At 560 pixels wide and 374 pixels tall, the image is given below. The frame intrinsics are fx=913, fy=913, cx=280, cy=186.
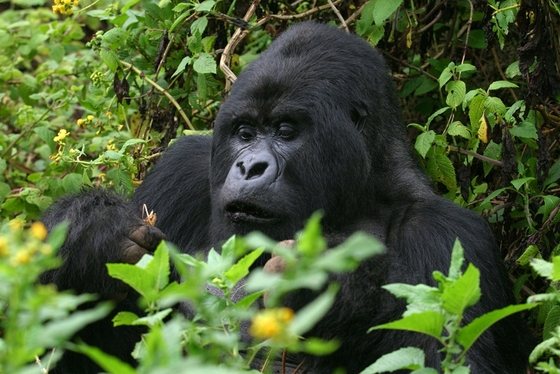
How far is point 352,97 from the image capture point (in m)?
4.06

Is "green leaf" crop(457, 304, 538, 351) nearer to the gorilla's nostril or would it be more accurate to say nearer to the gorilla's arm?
the gorilla's nostril

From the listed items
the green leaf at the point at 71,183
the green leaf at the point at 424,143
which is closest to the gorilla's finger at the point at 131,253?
the green leaf at the point at 71,183

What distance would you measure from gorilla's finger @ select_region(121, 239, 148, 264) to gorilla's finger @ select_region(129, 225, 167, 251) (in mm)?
25

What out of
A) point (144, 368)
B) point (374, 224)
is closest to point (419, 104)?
point (374, 224)

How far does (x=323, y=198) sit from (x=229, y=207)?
430mm

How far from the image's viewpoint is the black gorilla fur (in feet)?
11.7

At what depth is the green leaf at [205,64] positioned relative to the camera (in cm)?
483

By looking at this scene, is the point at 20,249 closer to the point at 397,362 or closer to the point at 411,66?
the point at 397,362

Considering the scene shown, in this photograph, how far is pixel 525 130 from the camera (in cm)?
432

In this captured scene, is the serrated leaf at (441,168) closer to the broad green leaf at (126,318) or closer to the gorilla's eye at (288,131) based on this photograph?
the gorilla's eye at (288,131)

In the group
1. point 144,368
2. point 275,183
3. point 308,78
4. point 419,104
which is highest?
point 144,368

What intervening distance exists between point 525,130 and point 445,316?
6.88 ft

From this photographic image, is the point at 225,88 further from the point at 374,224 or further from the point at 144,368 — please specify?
the point at 144,368

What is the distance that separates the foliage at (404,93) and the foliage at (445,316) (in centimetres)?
155
